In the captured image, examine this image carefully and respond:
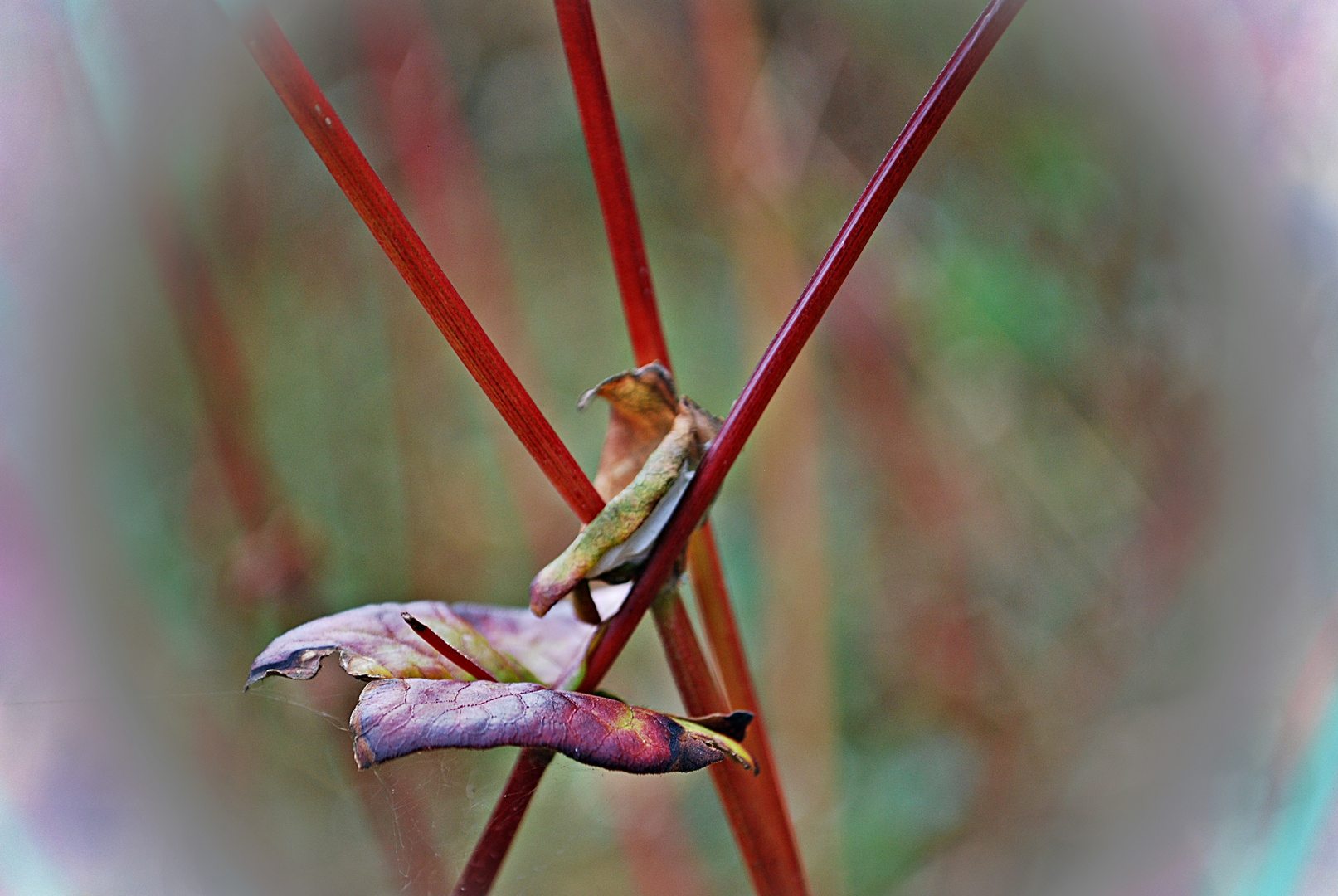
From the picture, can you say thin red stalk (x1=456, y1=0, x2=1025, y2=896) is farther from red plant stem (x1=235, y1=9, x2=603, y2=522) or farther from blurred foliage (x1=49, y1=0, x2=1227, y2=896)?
blurred foliage (x1=49, y1=0, x2=1227, y2=896)

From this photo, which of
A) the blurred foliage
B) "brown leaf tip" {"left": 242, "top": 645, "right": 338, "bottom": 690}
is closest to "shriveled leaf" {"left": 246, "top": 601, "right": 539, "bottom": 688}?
"brown leaf tip" {"left": 242, "top": 645, "right": 338, "bottom": 690}

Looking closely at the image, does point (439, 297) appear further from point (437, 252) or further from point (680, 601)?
point (437, 252)

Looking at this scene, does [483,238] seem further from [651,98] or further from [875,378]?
[875,378]

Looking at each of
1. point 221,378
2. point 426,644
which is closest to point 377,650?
point 426,644

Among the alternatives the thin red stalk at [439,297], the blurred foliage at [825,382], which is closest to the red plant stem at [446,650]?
the thin red stalk at [439,297]

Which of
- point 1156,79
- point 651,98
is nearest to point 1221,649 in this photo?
point 1156,79

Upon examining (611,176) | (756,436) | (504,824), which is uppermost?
(756,436)
